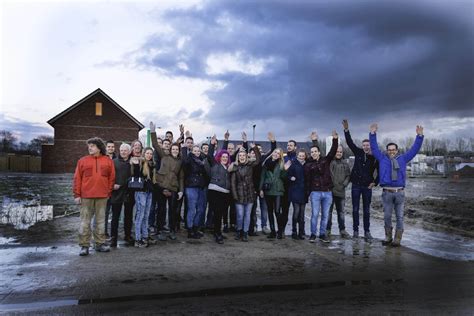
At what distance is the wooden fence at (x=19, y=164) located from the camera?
148ft

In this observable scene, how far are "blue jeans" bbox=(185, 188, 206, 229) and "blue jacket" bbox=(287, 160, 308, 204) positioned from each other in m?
2.05

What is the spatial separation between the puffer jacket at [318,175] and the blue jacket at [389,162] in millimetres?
941

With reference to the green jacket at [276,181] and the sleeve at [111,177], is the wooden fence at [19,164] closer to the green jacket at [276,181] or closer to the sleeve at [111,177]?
the sleeve at [111,177]

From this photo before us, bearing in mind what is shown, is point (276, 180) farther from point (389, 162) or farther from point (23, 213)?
point (23, 213)

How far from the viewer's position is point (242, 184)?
799cm

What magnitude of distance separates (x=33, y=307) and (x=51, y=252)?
2.66 m

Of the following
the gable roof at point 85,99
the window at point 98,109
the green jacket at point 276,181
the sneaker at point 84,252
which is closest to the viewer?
the sneaker at point 84,252

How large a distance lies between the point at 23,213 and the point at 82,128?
28167 mm

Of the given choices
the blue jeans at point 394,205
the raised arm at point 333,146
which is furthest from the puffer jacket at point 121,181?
the blue jeans at point 394,205

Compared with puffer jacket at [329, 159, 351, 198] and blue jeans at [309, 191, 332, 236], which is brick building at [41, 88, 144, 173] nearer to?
puffer jacket at [329, 159, 351, 198]

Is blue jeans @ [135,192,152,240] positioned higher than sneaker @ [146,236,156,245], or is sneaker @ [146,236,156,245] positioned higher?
blue jeans @ [135,192,152,240]

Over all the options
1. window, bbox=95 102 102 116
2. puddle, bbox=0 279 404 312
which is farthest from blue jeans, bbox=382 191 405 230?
window, bbox=95 102 102 116

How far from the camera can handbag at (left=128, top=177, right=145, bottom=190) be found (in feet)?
23.4

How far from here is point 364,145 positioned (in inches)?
339
